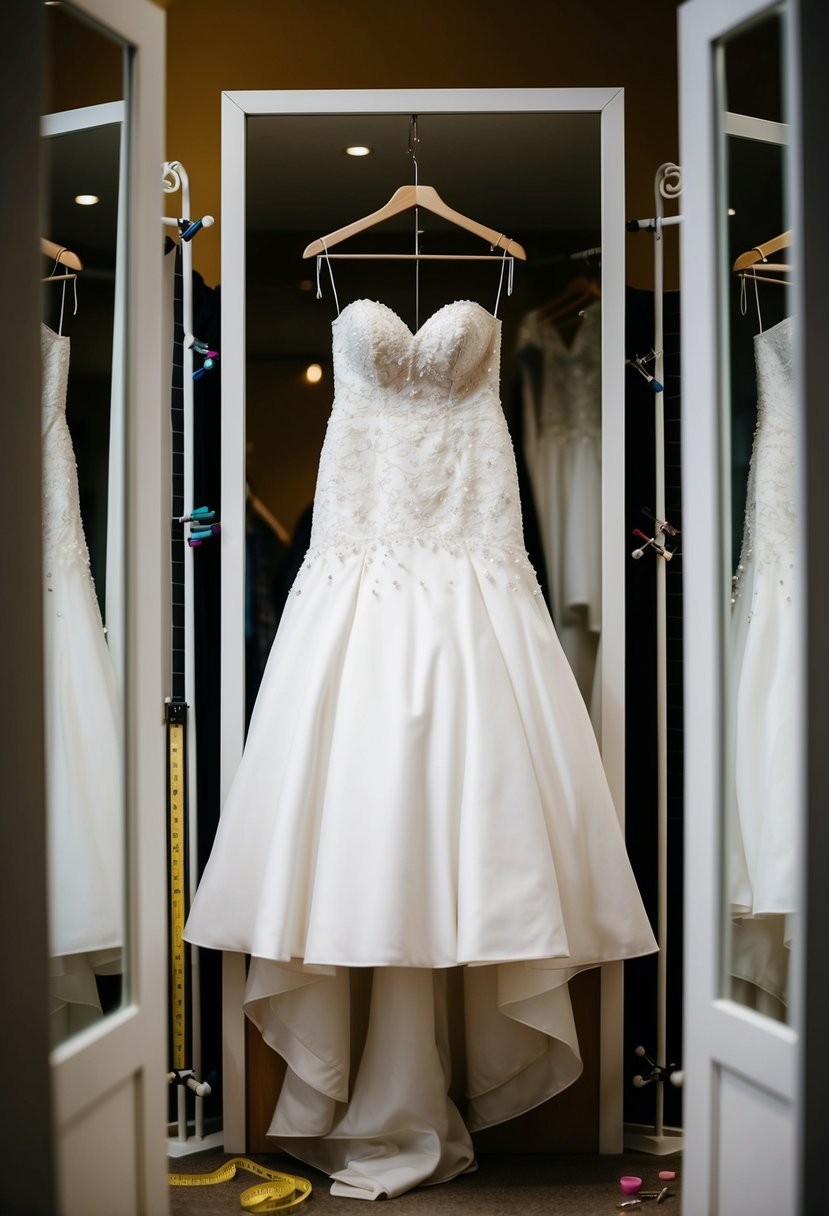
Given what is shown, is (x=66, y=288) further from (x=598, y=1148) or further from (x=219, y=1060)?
(x=598, y=1148)

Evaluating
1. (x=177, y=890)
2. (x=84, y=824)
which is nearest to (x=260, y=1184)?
(x=177, y=890)

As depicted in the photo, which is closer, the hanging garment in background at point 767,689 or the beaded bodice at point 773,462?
the hanging garment in background at point 767,689

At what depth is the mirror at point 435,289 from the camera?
9.06ft

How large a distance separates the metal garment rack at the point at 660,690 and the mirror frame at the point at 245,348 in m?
0.10

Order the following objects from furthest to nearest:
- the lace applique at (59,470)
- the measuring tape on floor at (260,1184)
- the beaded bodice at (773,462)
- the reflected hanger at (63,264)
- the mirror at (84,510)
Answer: the measuring tape on floor at (260,1184)
the lace applique at (59,470)
the beaded bodice at (773,462)
the reflected hanger at (63,264)
the mirror at (84,510)

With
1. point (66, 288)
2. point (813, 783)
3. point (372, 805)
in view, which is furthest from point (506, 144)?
point (813, 783)

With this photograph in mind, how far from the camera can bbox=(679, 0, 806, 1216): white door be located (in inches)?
65.2

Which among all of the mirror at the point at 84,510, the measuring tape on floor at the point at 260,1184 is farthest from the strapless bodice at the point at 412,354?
the measuring tape on floor at the point at 260,1184

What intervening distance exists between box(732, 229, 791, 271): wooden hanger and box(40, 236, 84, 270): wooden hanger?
1.11 metres

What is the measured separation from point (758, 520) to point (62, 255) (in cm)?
134

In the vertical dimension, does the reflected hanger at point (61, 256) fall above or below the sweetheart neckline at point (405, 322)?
below

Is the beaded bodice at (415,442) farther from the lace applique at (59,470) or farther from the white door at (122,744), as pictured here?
the white door at (122,744)

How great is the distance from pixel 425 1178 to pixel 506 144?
7.93 ft

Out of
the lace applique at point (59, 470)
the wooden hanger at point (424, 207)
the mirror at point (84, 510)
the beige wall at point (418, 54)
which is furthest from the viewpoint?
the beige wall at point (418, 54)
